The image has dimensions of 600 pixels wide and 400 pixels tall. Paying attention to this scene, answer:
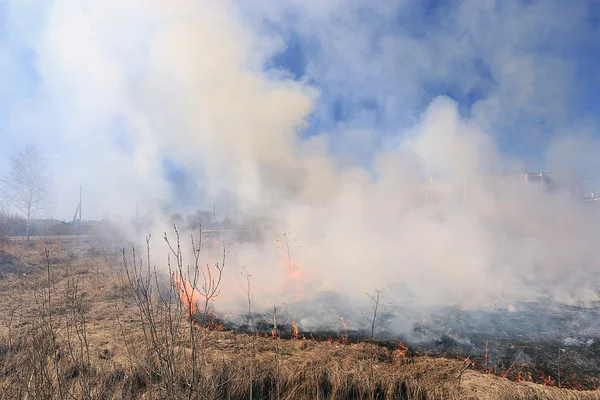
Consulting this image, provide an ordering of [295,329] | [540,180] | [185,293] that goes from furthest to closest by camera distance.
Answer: [540,180]
[295,329]
[185,293]

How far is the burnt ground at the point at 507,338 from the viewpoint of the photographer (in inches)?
239

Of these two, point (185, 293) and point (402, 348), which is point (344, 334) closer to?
point (402, 348)

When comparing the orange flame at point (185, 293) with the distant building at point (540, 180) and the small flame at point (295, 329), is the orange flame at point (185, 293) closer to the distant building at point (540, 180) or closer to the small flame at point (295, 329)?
the small flame at point (295, 329)

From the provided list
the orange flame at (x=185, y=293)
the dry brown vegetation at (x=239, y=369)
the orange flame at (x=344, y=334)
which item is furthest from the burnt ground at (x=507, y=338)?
the orange flame at (x=185, y=293)

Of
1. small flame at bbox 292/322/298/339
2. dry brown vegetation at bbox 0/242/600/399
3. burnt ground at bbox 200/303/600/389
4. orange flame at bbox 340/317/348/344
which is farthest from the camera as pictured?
small flame at bbox 292/322/298/339

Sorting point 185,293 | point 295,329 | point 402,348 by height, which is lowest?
point 402,348

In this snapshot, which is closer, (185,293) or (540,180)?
(185,293)

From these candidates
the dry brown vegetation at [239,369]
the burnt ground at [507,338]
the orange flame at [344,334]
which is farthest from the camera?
the orange flame at [344,334]

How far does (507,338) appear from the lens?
7.45m

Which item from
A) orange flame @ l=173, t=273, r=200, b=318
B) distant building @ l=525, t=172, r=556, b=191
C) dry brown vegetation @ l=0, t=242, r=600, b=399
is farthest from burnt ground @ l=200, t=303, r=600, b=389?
distant building @ l=525, t=172, r=556, b=191

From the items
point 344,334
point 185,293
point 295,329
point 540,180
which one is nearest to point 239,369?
point 185,293

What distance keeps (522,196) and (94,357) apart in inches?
866

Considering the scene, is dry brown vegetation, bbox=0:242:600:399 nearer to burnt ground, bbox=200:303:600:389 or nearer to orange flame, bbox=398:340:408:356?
orange flame, bbox=398:340:408:356

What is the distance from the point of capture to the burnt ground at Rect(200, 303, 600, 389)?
239 inches
